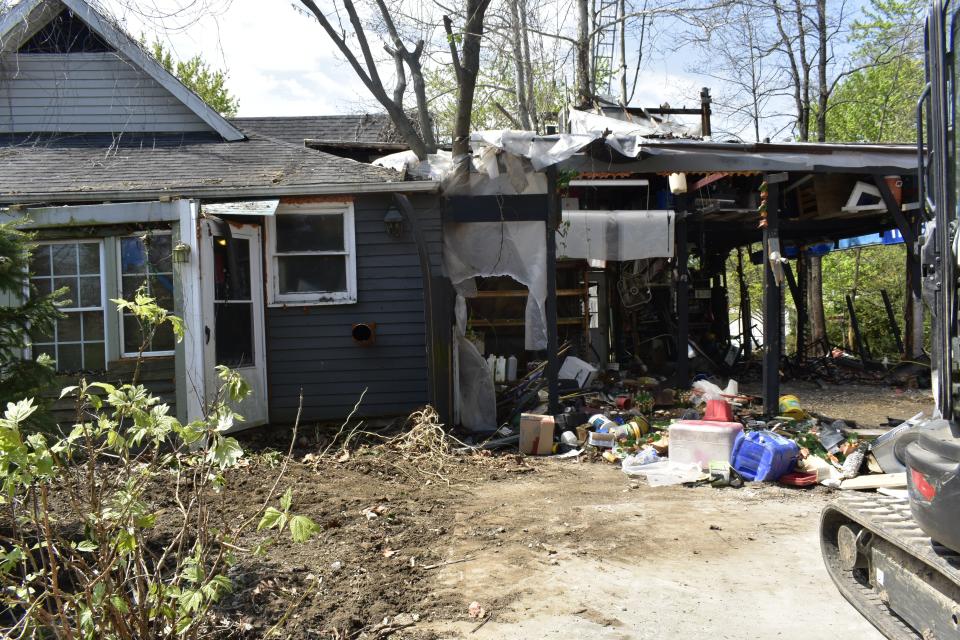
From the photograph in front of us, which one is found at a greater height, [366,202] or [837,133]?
[837,133]

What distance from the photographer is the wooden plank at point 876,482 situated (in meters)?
6.02

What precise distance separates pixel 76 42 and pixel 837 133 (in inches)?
930

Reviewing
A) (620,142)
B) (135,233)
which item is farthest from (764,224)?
(135,233)

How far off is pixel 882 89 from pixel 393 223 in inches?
821

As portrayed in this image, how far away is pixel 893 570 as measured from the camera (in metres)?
3.57

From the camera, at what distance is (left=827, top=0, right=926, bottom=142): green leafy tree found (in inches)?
823

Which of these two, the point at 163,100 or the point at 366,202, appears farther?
the point at 163,100

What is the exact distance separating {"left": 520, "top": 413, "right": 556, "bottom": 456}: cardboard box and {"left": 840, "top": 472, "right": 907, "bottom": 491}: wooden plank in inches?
116

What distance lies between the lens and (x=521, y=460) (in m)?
7.96

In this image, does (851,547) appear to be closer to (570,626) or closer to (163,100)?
(570,626)

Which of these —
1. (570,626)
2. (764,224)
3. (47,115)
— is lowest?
(570,626)

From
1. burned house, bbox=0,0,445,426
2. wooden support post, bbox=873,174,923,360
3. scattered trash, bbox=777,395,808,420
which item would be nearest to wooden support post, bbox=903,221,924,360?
wooden support post, bbox=873,174,923,360

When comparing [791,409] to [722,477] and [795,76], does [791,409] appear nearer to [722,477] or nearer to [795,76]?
[722,477]

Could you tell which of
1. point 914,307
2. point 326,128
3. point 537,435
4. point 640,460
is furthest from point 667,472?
point 326,128
